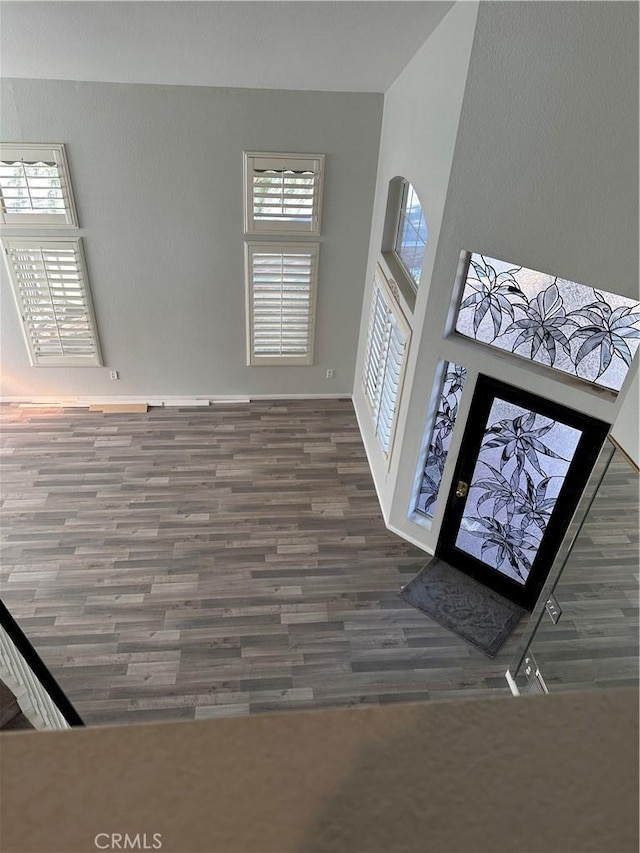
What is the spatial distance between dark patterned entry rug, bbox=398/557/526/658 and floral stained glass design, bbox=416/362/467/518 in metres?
0.57

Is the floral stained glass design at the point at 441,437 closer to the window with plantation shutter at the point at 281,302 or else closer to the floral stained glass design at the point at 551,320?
the floral stained glass design at the point at 551,320

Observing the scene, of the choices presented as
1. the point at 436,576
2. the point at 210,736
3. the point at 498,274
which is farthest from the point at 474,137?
the point at 210,736

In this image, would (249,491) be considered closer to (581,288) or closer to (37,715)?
(37,715)

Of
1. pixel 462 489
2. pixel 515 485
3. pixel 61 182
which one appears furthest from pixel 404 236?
pixel 61 182

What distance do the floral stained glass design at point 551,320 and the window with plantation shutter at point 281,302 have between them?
2.42 metres

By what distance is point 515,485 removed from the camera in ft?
14.5

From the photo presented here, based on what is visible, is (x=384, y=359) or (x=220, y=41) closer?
(x=220, y=41)

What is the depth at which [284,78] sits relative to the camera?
5023 mm

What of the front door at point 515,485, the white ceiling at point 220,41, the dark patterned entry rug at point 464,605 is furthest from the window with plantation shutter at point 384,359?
the white ceiling at point 220,41

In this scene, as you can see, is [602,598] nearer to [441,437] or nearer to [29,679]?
[441,437]

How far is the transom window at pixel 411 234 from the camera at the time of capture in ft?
15.8

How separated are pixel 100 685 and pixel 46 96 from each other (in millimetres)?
4802

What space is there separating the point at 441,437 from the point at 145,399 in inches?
146

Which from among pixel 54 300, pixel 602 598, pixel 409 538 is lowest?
pixel 409 538
